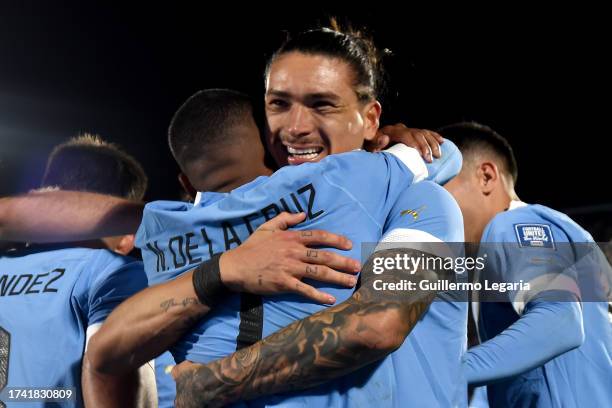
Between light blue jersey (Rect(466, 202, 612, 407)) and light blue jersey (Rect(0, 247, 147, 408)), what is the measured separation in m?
1.11

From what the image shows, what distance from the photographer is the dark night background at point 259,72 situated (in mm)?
5602

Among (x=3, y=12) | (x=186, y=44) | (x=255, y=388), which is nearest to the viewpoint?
(x=255, y=388)

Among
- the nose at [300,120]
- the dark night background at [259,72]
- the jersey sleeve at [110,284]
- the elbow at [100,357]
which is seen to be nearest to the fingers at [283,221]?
the nose at [300,120]

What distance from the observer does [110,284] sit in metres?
2.21

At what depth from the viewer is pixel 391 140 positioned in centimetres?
185

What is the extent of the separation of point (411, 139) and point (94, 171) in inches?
53.5

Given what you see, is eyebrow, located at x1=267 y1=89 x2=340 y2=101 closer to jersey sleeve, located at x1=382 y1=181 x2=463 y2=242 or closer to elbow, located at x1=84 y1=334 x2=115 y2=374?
jersey sleeve, located at x1=382 y1=181 x2=463 y2=242

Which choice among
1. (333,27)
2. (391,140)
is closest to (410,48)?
(333,27)

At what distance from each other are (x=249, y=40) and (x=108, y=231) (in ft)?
13.2

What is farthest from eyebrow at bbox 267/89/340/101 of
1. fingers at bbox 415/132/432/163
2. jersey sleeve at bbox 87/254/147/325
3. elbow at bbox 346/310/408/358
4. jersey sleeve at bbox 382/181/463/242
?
jersey sleeve at bbox 87/254/147/325

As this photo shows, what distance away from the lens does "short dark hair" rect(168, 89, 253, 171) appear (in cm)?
177

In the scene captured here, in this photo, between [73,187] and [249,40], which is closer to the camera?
[73,187]

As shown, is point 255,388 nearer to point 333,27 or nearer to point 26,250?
point 333,27

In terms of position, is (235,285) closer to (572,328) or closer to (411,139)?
(411,139)
